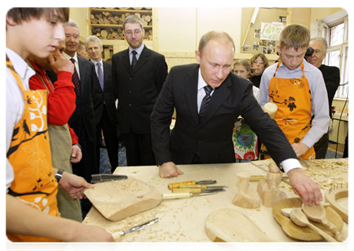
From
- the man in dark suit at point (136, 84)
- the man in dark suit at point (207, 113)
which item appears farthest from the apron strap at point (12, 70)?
the man in dark suit at point (136, 84)

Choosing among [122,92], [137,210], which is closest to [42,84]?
[137,210]

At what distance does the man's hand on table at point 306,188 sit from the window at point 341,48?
4916 millimetres

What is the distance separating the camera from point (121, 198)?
3.34ft

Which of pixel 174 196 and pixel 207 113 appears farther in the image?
pixel 207 113

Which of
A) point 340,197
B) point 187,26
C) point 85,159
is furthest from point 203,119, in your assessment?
point 187,26

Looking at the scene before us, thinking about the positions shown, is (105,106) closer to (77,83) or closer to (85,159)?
(77,83)

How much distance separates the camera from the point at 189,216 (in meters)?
1.00

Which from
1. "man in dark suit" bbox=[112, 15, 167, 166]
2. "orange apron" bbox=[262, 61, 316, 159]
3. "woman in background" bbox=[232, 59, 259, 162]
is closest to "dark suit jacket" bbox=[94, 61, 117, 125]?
"man in dark suit" bbox=[112, 15, 167, 166]

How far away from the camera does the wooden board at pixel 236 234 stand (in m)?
Answer: 0.77

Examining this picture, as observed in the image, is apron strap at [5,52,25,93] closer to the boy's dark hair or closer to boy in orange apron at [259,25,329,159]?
the boy's dark hair

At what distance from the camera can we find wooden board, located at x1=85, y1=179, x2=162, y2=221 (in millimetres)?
944

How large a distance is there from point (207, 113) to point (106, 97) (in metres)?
2.08

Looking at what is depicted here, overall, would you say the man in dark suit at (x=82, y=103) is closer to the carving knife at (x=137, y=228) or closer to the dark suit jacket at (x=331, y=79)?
the carving knife at (x=137, y=228)
